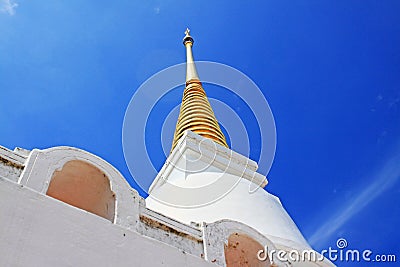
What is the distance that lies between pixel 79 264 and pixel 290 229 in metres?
6.38

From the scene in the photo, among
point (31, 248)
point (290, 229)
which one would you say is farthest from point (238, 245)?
point (31, 248)

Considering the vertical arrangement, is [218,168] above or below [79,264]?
above

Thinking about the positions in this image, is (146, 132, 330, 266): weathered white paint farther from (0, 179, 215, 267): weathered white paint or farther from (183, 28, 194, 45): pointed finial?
(183, 28, 194, 45): pointed finial

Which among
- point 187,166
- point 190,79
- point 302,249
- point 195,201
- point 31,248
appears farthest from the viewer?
point 190,79

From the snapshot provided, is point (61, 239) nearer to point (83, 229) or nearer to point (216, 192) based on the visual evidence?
point (83, 229)

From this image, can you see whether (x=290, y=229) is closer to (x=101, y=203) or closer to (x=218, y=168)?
(x=218, y=168)

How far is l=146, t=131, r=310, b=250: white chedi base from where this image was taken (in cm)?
1034

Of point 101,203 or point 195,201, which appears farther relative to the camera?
point 195,201

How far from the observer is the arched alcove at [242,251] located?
796 cm

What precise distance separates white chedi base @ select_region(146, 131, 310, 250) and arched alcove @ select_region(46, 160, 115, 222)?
9.11 feet

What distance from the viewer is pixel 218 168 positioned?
41.9ft

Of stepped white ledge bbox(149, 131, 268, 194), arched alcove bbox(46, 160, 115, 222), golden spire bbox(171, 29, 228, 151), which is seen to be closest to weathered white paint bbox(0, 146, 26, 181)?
arched alcove bbox(46, 160, 115, 222)

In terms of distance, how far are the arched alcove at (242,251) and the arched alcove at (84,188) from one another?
2102 millimetres

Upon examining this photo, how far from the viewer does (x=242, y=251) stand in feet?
26.6
